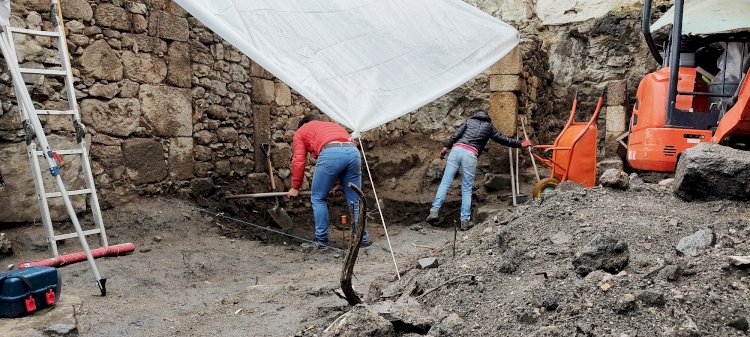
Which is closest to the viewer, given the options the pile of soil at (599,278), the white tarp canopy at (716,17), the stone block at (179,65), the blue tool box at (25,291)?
the pile of soil at (599,278)

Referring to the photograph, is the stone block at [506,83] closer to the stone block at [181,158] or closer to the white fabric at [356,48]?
the white fabric at [356,48]

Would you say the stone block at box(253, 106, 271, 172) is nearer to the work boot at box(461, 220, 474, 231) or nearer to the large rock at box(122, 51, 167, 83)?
the large rock at box(122, 51, 167, 83)

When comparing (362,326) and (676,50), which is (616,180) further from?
(362,326)

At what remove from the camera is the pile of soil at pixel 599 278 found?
7.28 feet

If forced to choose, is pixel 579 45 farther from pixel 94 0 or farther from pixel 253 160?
pixel 94 0

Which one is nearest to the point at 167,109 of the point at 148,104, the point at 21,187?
the point at 148,104

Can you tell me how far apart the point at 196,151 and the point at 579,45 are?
20.4 feet

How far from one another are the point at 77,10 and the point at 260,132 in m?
2.25

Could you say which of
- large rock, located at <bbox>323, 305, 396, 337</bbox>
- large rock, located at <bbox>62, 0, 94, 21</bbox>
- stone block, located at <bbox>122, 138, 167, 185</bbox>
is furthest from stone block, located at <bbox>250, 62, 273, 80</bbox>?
large rock, located at <bbox>323, 305, 396, 337</bbox>

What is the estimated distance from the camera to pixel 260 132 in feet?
21.2

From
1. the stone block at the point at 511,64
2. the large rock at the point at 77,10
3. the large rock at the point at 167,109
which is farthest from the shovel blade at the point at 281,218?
the stone block at the point at 511,64

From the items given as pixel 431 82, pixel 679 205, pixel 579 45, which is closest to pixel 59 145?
pixel 431 82

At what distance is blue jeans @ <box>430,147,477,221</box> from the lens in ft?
21.1

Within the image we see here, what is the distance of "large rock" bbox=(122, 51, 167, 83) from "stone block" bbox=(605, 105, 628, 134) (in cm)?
529
